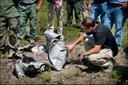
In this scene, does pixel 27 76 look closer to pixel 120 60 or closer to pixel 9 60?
pixel 9 60

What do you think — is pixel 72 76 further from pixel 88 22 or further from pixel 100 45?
pixel 88 22

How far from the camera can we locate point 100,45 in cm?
718

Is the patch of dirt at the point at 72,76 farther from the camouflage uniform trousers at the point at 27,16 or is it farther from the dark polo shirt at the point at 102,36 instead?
the camouflage uniform trousers at the point at 27,16

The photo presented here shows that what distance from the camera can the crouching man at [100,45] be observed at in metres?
7.15

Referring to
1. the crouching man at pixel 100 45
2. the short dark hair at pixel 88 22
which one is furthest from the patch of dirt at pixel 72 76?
the short dark hair at pixel 88 22

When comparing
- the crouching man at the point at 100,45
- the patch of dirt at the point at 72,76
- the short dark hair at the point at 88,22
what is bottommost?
the patch of dirt at the point at 72,76

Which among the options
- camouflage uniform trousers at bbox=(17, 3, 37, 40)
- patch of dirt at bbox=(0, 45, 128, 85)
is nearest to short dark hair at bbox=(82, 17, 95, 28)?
patch of dirt at bbox=(0, 45, 128, 85)

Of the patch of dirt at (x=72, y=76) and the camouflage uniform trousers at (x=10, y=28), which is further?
the camouflage uniform trousers at (x=10, y=28)

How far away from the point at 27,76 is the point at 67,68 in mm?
933

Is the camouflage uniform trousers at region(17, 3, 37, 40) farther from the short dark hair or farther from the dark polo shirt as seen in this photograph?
the short dark hair

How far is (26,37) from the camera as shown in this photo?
9953mm

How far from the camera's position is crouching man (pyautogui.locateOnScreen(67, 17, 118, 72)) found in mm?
7152

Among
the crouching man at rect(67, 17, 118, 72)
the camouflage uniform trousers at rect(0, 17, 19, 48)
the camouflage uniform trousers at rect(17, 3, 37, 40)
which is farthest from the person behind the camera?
the camouflage uniform trousers at rect(17, 3, 37, 40)

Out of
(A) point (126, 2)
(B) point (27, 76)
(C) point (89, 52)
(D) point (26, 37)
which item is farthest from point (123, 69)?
(D) point (26, 37)
